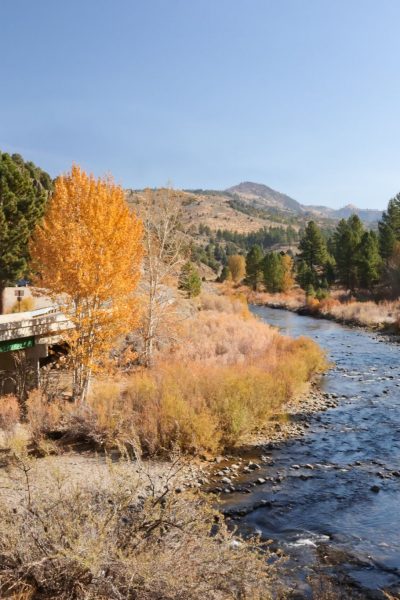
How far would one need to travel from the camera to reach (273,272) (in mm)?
80125

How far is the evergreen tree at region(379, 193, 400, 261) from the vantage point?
226 ft

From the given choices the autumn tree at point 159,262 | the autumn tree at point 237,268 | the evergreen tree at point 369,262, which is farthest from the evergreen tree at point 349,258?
the autumn tree at point 159,262

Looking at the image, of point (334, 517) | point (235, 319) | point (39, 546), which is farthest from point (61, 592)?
point (235, 319)

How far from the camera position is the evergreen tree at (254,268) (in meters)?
84.4

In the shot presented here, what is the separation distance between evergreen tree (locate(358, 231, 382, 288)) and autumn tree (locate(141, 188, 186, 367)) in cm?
4435

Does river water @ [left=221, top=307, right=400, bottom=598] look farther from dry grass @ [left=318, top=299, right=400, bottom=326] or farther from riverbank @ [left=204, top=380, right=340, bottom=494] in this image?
dry grass @ [left=318, top=299, right=400, bottom=326]

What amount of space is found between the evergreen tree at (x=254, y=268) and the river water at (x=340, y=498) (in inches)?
2560

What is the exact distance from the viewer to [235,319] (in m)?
33.1

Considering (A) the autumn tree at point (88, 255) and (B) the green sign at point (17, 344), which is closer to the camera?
(A) the autumn tree at point (88, 255)

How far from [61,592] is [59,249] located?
10.7 m

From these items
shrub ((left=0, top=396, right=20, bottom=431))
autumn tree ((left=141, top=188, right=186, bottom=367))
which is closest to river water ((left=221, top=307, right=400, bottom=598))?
shrub ((left=0, top=396, right=20, bottom=431))

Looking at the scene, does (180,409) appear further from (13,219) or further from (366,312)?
(366,312)

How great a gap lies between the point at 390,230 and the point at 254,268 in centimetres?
2435

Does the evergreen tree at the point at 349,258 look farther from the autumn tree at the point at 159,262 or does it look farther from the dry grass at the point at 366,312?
the autumn tree at the point at 159,262
